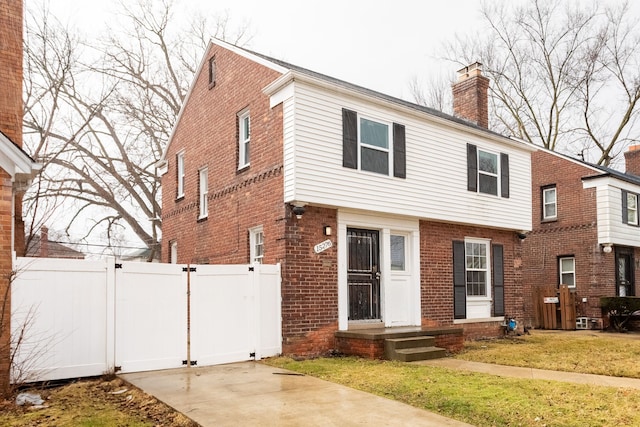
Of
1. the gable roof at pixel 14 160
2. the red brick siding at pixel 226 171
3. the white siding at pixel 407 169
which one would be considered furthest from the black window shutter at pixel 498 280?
the gable roof at pixel 14 160

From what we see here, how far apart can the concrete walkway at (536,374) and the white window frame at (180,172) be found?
9049 millimetres

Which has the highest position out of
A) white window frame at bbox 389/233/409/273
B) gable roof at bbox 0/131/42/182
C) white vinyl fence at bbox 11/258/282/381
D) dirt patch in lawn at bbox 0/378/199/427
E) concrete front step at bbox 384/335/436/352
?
gable roof at bbox 0/131/42/182

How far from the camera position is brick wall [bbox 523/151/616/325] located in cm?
1858

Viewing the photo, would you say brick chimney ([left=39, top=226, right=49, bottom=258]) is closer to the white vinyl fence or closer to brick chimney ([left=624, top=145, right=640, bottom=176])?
the white vinyl fence

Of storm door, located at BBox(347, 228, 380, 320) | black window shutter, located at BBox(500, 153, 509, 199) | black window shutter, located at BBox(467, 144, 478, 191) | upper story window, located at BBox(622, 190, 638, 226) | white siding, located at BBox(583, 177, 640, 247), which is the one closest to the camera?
storm door, located at BBox(347, 228, 380, 320)

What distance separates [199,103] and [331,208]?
6073 millimetres

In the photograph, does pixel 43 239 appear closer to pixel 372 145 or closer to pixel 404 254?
pixel 372 145

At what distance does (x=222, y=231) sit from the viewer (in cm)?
1287

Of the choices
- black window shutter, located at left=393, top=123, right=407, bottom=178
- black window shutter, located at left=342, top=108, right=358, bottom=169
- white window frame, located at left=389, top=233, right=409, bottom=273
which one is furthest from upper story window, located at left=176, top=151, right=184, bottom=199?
black window shutter, located at left=393, top=123, right=407, bottom=178

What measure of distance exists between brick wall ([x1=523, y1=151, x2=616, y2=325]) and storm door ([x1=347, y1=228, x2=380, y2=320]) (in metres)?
9.56

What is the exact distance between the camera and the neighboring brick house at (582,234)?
1848cm

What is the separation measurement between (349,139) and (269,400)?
6054 mm

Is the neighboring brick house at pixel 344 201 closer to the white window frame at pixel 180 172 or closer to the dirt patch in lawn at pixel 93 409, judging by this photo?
the white window frame at pixel 180 172

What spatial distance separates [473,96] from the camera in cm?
1734
